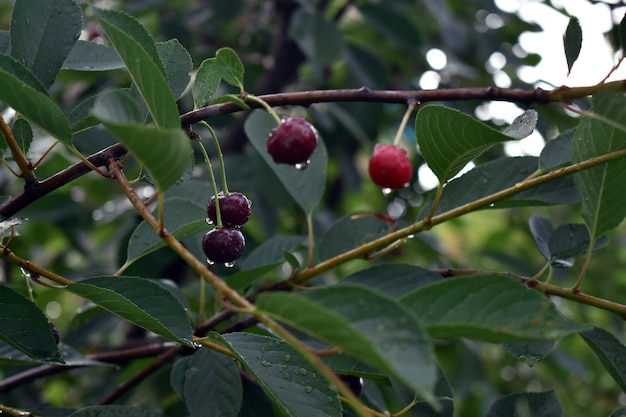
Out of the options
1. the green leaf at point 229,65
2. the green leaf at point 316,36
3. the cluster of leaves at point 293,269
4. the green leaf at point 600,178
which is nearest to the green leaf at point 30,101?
the cluster of leaves at point 293,269

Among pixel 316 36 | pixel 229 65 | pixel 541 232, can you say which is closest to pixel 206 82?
pixel 229 65

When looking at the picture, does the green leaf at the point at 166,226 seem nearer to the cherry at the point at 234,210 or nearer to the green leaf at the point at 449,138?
the cherry at the point at 234,210

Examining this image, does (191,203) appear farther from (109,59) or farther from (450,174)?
(450,174)

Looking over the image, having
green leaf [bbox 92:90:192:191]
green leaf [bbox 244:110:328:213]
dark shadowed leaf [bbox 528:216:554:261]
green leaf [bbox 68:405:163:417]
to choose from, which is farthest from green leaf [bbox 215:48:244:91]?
dark shadowed leaf [bbox 528:216:554:261]

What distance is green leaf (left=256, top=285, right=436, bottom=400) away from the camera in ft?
1.69

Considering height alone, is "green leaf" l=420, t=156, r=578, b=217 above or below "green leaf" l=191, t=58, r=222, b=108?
below

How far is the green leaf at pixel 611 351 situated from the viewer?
1092mm

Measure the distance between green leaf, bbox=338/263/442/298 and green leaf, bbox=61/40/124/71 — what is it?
1.75ft

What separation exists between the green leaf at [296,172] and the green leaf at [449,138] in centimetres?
44

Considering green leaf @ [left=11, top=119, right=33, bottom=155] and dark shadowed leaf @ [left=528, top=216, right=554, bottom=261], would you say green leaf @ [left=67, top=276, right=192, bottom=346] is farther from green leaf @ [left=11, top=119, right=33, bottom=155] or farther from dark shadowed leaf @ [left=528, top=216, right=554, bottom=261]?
dark shadowed leaf @ [left=528, top=216, right=554, bottom=261]

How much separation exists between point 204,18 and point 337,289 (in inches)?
98.8

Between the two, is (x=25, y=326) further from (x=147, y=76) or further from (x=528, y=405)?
(x=528, y=405)

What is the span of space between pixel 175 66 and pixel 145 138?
0.43m

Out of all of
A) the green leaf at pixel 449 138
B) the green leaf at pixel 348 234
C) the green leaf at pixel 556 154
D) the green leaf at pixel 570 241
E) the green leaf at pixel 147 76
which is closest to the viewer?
the green leaf at pixel 147 76
